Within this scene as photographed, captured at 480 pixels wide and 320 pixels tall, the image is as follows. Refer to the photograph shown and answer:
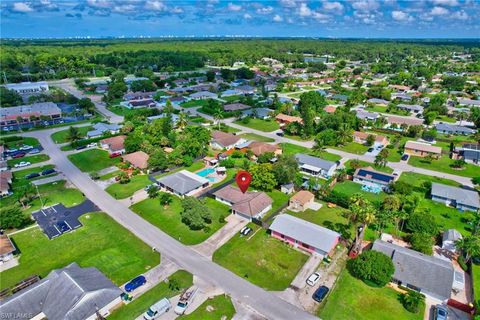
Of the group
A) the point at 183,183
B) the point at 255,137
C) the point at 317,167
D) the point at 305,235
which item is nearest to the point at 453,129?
the point at 317,167

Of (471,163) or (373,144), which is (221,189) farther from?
(471,163)

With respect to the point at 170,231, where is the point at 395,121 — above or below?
above

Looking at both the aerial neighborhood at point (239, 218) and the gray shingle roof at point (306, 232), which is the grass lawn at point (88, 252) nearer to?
the aerial neighborhood at point (239, 218)

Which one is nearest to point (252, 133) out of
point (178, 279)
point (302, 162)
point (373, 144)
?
point (302, 162)

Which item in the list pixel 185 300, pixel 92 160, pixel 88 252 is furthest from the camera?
pixel 92 160

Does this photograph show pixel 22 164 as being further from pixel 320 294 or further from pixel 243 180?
pixel 320 294
